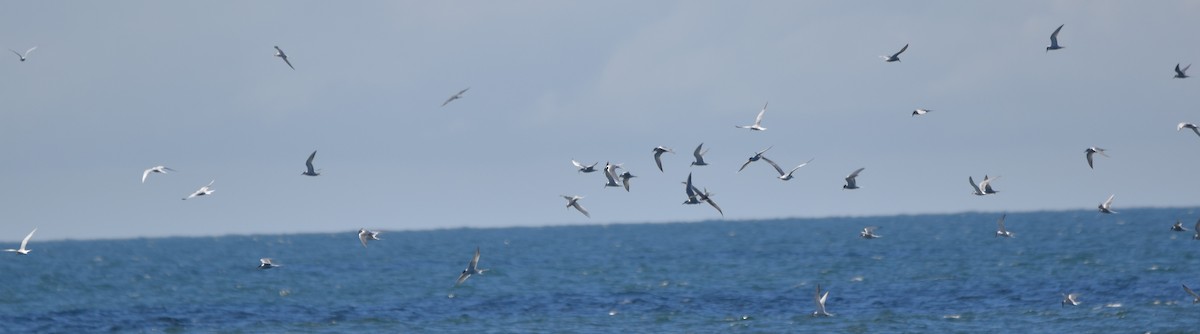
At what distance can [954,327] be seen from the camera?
51125 mm

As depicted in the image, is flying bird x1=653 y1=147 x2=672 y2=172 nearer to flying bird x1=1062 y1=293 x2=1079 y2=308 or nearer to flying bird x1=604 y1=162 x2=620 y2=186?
flying bird x1=604 y1=162 x2=620 y2=186

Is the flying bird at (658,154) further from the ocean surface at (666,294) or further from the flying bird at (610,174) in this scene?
the ocean surface at (666,294)

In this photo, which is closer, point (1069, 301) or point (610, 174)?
point (610, 174)

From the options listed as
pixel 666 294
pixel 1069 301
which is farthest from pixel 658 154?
pixel 666 294

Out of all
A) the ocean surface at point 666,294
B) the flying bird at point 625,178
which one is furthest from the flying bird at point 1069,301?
the flying bird at point 625,178

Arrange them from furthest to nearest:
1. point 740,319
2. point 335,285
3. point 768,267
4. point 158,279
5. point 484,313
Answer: point 158,279 < point 768,267 < point 335,285 < point 484,313 < point 740,319

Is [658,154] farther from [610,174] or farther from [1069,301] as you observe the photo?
[1069,301]

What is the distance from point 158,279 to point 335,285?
18.8m

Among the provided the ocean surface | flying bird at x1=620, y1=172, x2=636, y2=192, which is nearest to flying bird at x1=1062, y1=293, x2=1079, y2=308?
the ocean surface

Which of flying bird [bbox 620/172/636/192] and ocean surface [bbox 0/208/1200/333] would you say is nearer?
flying bird [bbox 620/172/636/192]

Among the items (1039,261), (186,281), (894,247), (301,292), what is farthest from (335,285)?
(894,247)

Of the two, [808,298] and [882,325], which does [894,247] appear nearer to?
[808,298]

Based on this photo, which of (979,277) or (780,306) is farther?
(979,277)

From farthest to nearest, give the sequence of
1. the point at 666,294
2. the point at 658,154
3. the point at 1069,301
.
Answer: the point at 666,294 < the point at 1069,301 < the point at 658,154
